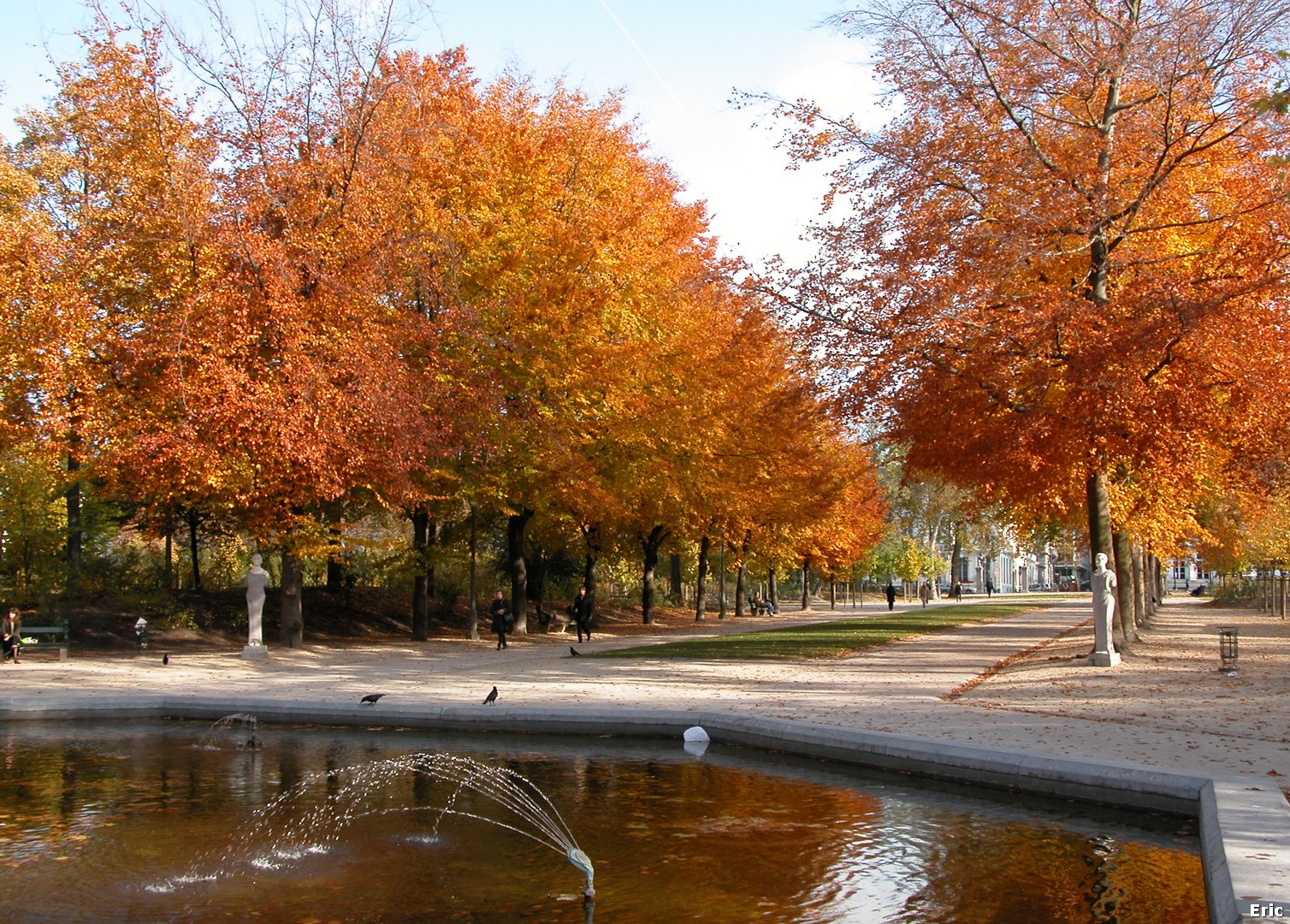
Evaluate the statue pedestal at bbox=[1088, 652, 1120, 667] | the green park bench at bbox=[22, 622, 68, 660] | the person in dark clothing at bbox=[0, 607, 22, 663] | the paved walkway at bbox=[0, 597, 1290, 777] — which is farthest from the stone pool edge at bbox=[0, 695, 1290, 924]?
the statue pedestal at bbox=[1088, 652, 1120, 667]

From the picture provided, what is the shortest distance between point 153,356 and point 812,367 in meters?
13.4

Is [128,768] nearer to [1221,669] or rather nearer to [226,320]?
[226,320]

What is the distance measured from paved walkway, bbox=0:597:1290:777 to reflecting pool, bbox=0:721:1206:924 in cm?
211

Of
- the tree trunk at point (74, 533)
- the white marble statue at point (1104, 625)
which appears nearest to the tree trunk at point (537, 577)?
the tree trunk at point (74, 533)

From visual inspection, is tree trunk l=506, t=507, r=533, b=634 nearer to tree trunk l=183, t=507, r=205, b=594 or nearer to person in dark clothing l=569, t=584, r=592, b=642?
person in dark clothing l=569, t=584, r=592, b=642

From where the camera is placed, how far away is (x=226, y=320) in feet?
71.0

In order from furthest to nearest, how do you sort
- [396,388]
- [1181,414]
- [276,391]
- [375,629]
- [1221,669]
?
[375,629], [396,388], [276,391], [1221,669], [1181,414]

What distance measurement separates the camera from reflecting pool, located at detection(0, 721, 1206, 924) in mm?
7062

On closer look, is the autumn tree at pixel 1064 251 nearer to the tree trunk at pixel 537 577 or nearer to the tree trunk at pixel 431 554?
the tree trunk at pixel 431 554

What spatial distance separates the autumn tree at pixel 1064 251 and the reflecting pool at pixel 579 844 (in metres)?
9.77

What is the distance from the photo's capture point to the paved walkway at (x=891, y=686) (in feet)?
40.0

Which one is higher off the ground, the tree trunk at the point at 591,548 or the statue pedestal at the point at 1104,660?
the tree trunk at the point at 591,548

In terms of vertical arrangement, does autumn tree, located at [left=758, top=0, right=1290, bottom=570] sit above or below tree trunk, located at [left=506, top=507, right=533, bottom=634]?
above

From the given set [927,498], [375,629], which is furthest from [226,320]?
[927,498]
